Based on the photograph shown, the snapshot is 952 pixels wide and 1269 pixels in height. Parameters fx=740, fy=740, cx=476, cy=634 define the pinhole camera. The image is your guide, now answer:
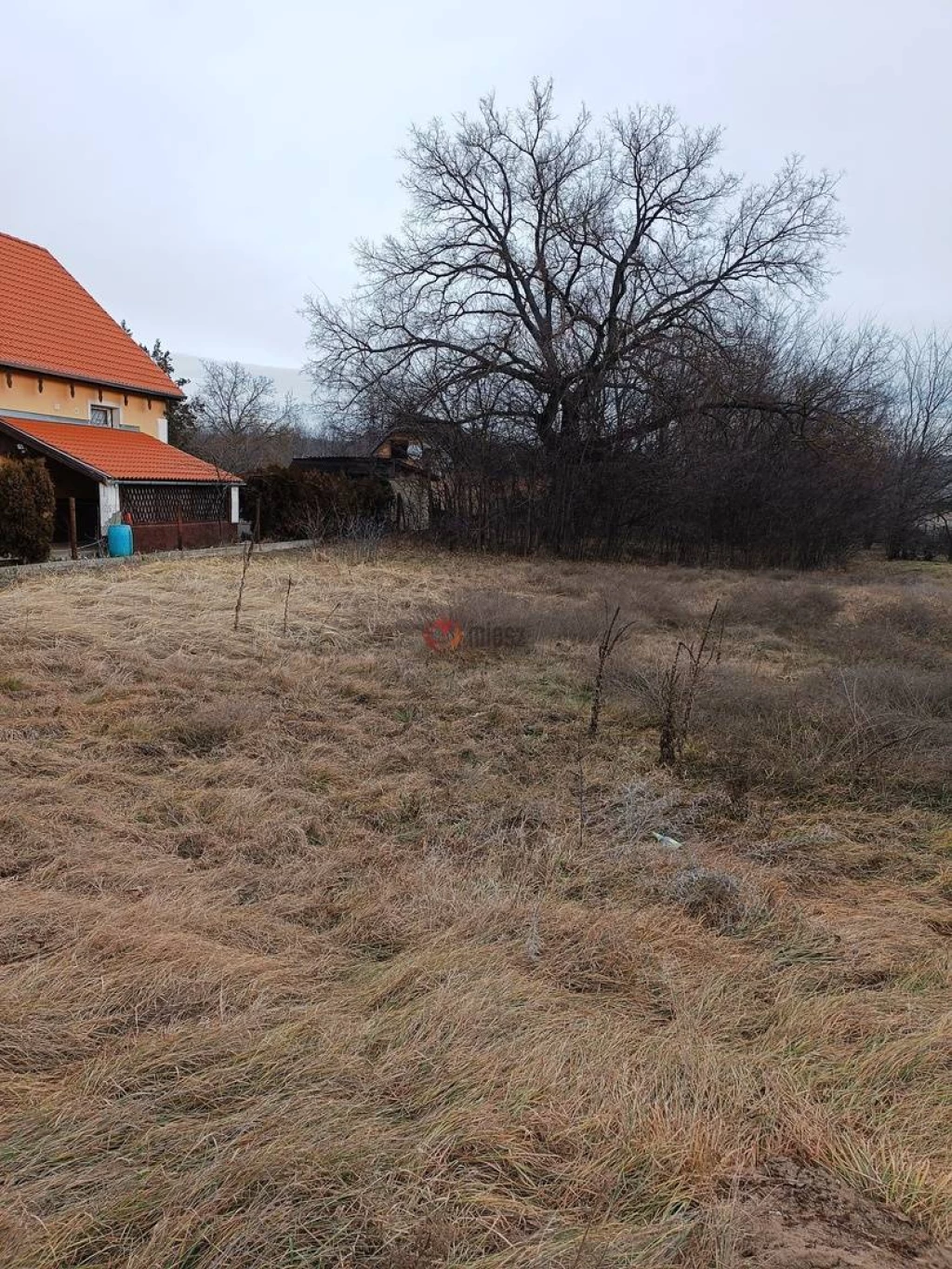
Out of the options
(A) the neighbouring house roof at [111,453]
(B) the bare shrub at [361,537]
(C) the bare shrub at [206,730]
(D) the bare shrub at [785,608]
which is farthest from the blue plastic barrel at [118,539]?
(D) the bare shrub at [785,608]

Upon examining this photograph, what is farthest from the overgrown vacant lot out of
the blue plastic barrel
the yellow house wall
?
the yellow house wall

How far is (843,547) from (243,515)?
19215 millimetres

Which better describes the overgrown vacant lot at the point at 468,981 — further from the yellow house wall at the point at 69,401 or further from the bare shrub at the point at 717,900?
the yellow house wall at the point at 69,401

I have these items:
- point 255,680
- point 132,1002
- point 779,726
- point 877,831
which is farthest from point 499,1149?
point 255,680

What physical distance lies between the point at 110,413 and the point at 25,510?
846 centimetres

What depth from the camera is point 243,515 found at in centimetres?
2145

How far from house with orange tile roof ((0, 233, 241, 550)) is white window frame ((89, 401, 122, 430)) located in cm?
3

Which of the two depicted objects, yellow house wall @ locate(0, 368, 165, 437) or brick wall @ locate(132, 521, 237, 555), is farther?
yellow house wall @ locate(0, 368, 165, 437)

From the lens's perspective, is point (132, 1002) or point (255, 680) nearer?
point (132, 1002)

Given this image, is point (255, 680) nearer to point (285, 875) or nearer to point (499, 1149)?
point (285, 875)

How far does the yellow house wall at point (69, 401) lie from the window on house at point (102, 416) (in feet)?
0.43

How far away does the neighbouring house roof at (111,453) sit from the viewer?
52.7 feet

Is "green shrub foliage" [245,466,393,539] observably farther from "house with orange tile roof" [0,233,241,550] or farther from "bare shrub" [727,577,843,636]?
"bare shrub" [727,577,843,636]

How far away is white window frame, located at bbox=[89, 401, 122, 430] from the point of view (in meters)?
19.6
